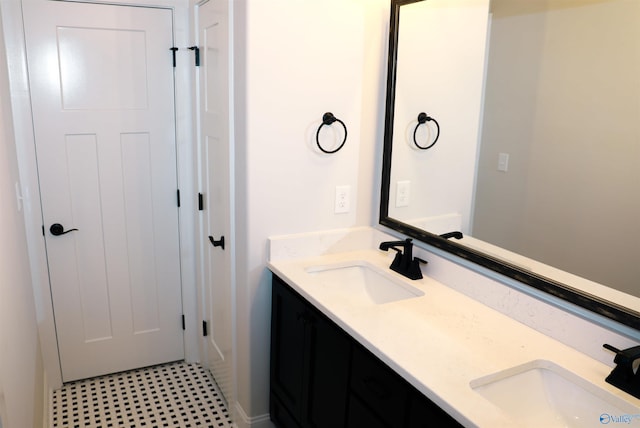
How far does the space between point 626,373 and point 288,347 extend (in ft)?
4.16

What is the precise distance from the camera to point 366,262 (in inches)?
89.3

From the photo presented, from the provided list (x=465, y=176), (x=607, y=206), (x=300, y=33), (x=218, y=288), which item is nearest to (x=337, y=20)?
(x=300, y=33)

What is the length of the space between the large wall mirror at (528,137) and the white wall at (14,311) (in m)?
1.53

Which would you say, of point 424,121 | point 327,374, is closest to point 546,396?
point 327,374

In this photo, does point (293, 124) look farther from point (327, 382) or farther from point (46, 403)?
point (46, 403)

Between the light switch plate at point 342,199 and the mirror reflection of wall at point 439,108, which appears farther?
the light switch plate at point 342,199

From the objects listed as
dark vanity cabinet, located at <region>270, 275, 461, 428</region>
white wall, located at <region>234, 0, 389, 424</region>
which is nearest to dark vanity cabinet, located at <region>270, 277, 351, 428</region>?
dark vanity cabinet, located at <region>270, 275, 461, 428</region>

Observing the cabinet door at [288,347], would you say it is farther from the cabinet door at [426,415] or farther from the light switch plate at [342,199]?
the cabinet door at [426,415]

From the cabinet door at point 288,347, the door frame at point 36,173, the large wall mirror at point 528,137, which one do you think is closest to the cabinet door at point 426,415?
the large wall mirror at point 528,137

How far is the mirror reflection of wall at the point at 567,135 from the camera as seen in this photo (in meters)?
1.41

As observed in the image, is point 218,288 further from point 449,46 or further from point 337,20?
point 449,46

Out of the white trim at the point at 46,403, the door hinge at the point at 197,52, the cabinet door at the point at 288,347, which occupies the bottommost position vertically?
the white trim at the point at 46,403

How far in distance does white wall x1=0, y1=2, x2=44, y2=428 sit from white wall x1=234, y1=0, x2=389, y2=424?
2.89 ft

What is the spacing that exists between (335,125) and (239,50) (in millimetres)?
512
